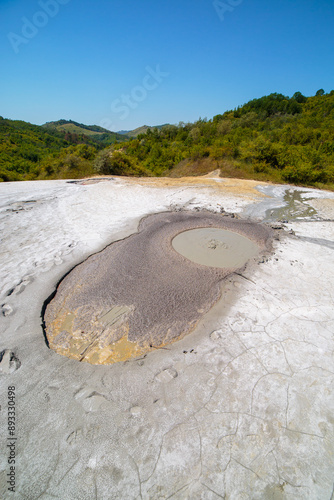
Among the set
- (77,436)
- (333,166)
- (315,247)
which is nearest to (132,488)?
(77,436)

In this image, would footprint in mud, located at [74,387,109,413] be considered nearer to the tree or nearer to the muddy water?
the muddy water

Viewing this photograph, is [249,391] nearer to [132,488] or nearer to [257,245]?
[132,488]

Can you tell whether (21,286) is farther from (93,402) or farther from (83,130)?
(83,130)

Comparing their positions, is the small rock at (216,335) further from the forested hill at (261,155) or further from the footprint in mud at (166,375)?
the forested hill at (261,155)

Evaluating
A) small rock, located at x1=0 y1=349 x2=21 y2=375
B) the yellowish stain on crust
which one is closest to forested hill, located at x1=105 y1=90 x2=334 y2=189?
the yellowish stain on crust

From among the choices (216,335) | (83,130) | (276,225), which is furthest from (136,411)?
(83,130)

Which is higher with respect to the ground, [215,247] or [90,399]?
[215,247]
